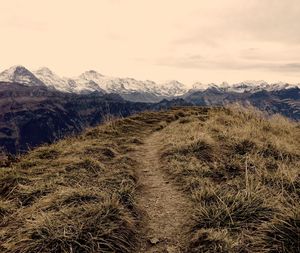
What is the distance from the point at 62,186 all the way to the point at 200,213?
3707 mm

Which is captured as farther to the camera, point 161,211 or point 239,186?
point 239,186

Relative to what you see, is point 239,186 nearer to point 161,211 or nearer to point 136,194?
point 161,211

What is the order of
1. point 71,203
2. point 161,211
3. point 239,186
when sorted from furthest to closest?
point 239,186 < point 161,211 < point 71,203

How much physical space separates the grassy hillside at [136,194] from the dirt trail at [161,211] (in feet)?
0.65

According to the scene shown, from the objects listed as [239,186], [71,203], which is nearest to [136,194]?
[71,203]

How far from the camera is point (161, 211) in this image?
8.44 meters

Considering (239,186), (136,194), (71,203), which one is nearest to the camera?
(71,203)

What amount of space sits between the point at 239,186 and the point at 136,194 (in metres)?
2.73

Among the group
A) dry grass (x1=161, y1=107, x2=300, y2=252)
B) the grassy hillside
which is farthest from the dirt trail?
dry grass (x1=161, y1=107, x2=300, y2=252)

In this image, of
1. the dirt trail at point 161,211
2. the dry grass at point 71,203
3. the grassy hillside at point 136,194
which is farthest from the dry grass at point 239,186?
the dry grass at point 71,203

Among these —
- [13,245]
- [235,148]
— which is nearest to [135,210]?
[13,245]

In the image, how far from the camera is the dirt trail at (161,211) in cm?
706

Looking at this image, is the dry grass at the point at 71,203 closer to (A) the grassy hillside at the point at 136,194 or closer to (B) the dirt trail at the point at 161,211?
(A) the grassy hillside at the point at 136,194

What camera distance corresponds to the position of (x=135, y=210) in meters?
8.26
